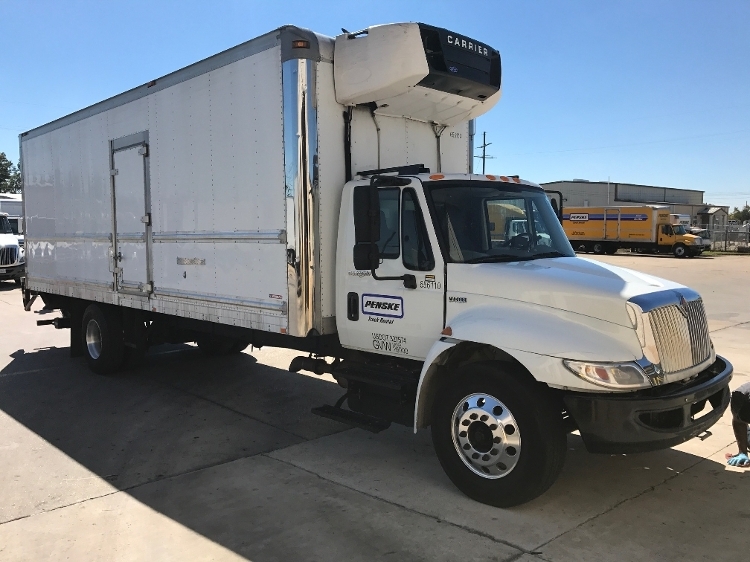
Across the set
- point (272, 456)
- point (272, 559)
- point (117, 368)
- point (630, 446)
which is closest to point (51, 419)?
point (117, 368)

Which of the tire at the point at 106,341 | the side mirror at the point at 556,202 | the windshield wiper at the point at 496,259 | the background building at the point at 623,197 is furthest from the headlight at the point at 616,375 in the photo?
the background building at the point at 623,197

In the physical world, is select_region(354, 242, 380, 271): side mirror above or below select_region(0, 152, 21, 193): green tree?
below

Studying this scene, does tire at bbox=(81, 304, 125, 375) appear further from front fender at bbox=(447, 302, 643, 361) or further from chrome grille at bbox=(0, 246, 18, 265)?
chrome grille at bbox=(0, 246, 18, 265)

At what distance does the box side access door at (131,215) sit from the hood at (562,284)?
4.24 metres

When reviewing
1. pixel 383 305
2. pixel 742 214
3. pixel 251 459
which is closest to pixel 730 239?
pixel 383 305

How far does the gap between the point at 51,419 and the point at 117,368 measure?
2069 millimetres

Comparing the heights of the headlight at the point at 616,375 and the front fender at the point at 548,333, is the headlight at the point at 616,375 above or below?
below

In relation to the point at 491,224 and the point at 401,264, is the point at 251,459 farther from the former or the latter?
the point at 491,224

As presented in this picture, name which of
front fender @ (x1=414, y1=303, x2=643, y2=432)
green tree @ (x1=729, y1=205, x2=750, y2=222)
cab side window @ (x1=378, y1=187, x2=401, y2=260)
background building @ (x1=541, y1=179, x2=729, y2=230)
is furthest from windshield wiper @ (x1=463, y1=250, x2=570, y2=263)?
green tree @ (x1=729, y1=205, x2=750, y2=222)

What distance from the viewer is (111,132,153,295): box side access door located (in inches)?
291

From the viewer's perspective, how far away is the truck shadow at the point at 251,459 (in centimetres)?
447

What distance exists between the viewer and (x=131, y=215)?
768cm

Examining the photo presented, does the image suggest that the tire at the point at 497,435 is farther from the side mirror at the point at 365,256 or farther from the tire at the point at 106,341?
the tire at the point at 106,341

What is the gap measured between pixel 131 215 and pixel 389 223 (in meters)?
4.02
